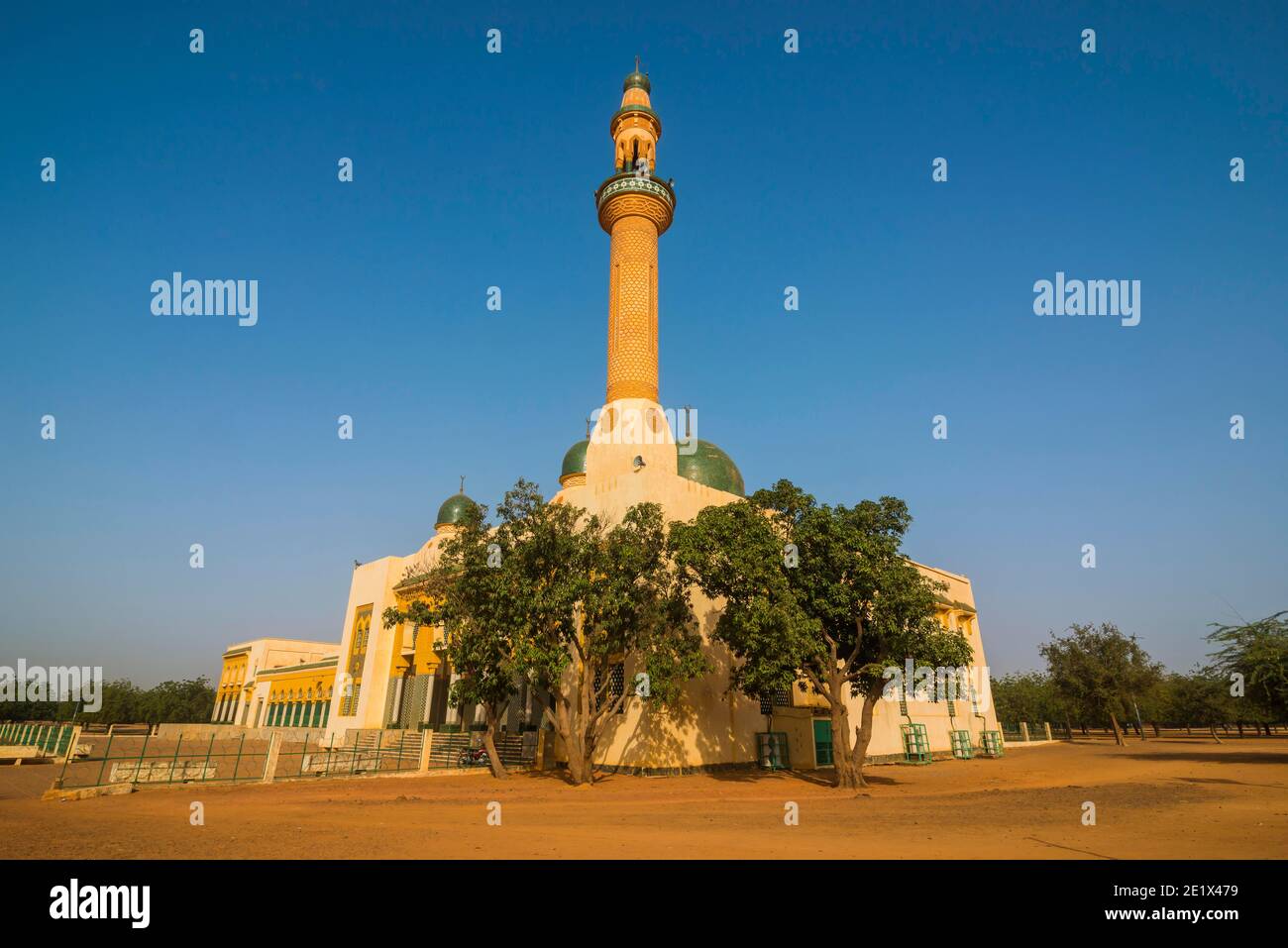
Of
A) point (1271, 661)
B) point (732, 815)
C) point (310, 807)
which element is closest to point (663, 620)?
point (732, 815)

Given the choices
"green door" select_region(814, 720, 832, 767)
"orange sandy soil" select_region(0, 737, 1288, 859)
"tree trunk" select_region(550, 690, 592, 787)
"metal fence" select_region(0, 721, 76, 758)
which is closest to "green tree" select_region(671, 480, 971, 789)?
"orange sandy soil" select_region(0, 737, 1288, 859)

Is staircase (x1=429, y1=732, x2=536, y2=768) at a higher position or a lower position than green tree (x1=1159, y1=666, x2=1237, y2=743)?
higher

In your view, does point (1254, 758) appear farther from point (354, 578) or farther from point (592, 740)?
point (354, 578)

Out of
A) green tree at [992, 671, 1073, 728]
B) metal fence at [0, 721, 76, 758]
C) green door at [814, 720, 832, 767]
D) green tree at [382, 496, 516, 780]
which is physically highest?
green tree at [382, 496, 516, 780]

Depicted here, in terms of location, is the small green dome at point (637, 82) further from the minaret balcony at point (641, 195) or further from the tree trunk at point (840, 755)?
the tree trunk at point (840, 755)

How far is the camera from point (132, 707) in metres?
69.2

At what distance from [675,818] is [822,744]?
1442 cm

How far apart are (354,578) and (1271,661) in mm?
39920

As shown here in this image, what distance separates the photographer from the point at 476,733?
2497 cm

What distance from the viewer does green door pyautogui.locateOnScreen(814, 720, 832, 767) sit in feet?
84.2

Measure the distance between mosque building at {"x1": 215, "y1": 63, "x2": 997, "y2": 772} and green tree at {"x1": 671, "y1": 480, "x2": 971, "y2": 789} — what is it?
11.7ft

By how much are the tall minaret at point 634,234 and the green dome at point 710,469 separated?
468 cm

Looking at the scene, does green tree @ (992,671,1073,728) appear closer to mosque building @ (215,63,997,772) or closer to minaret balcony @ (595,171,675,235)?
mosque building @ (215,63,997,772)
